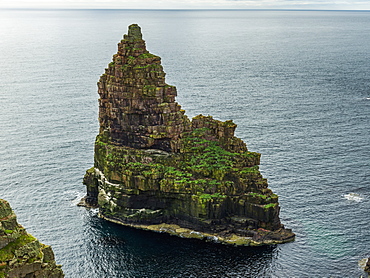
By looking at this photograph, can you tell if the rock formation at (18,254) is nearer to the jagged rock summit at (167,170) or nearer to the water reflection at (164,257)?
the water reflection at (164,257)

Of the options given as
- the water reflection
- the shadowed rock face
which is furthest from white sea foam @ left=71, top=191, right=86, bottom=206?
the shadowed rock face

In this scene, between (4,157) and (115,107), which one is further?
(4,157)

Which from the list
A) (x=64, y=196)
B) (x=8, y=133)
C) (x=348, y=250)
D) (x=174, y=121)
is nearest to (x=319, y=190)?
(x=348, y=250)

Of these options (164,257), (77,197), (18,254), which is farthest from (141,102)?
(18,254)

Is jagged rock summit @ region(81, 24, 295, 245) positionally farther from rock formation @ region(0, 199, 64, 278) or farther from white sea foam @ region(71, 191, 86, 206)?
rock formation @ region(0, 199, 64, 278)

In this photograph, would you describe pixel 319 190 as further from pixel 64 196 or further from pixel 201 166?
pixel 64 196

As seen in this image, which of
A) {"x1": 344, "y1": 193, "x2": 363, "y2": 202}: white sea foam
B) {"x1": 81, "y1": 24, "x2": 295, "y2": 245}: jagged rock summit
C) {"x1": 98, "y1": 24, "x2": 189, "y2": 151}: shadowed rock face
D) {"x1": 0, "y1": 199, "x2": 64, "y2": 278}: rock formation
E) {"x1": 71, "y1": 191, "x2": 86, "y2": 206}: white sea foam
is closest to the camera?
{"x1": 0, "y1": 199, "x2": 64, "y2": 278}: rock formation
